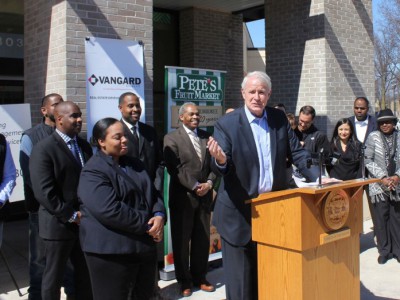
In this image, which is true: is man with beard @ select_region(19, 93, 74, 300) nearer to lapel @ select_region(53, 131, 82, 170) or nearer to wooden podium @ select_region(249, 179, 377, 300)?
lapel @ select_region(53, 131, 82, 170)

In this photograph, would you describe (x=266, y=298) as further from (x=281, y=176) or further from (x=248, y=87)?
(x=248, y=87)

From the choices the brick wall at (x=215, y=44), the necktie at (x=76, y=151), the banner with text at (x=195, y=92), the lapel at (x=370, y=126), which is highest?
the brick wall at (x=215, y=44)

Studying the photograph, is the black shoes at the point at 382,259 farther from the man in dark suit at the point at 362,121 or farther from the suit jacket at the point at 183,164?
the suit jacket at the point at 183,164

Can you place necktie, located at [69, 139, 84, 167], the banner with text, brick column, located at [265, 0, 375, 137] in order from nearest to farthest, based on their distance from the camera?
necktie, located at [69, 139, 84, 167], the banner with text, brick column, located at [265, 0, 375, 137]

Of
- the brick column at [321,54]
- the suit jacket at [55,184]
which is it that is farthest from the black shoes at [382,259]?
the suit jacket at [55,184]

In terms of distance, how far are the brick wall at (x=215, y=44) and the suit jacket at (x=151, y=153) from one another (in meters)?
6.69

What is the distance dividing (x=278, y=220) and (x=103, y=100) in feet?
9.54

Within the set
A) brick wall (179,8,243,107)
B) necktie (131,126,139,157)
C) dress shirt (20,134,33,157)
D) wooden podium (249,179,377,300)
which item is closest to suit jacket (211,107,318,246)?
wooden podium (249,179,377,300)

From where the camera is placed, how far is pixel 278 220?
9.89 ft

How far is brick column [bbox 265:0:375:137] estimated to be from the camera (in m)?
8.52

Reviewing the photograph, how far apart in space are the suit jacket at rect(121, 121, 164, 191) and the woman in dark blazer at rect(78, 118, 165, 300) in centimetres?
133

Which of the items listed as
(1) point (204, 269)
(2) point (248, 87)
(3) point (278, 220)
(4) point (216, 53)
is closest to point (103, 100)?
(1) point (204, 269)

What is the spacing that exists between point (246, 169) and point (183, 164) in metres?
1.75

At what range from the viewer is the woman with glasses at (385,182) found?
5930 mm
